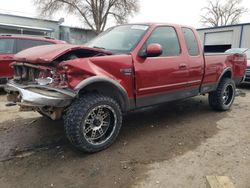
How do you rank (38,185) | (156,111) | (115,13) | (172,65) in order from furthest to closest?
(115,13), (156,111), (172,65), (38,185)

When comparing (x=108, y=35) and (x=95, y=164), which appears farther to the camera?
(x=108, y=35)

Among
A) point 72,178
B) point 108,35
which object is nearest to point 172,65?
point 108,35

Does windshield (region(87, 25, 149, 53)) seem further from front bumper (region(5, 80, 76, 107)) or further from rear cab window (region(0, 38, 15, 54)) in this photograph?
rear cab window (region(0, 38, 15, 54))

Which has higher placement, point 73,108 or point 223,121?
point 73,108

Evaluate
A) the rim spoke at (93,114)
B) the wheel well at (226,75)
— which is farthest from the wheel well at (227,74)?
the rim spoke at (93,114)

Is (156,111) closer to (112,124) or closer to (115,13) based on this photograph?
(112,124)

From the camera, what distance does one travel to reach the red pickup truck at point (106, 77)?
330 cm

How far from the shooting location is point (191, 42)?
5.09 m

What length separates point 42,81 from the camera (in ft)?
11.2

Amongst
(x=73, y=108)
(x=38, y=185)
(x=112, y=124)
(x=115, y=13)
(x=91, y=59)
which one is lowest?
(x=38, y=185)

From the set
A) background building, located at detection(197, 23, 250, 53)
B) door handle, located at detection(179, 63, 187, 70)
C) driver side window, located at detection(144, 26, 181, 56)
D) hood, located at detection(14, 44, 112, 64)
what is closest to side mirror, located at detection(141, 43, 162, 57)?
driver side window, located at detection(144, 26, 181, 56)

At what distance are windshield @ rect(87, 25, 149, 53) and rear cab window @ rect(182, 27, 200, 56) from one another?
41.4 inches

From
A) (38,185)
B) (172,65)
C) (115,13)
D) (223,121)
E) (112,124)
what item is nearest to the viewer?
(38,185)

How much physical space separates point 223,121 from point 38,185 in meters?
3.82
